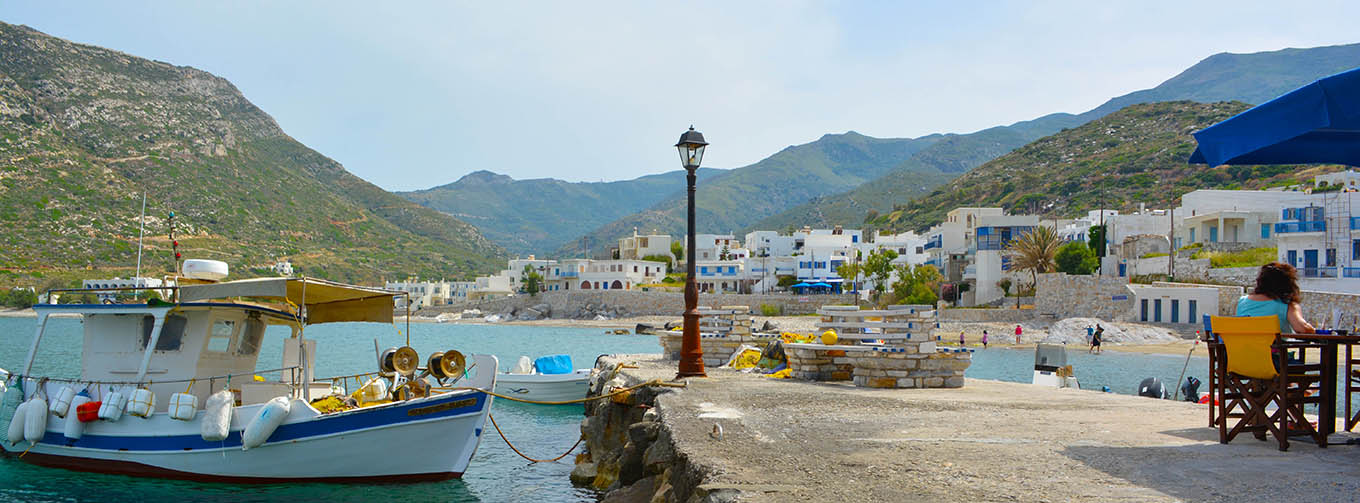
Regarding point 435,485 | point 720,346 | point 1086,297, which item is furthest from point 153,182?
point 435,485

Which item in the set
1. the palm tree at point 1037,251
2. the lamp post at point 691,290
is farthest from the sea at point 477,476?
the palm tree at point 1037,251

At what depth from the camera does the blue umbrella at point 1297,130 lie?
235 inches

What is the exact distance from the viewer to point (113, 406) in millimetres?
12844

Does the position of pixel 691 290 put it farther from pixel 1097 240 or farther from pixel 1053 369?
pixel 1097 240

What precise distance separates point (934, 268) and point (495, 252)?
11106 cm

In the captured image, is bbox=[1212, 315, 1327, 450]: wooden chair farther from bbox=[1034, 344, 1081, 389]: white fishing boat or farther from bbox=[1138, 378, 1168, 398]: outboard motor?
bbox=[1034, 344, 1081, 389]: white fishing boat

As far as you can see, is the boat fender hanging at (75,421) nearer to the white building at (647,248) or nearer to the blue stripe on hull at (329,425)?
the blue stripe on hull at (329,425)

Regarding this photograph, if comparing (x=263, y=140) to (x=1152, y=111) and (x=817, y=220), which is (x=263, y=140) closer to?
(x=817, y=220)

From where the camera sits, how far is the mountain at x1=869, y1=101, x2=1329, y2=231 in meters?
89.5

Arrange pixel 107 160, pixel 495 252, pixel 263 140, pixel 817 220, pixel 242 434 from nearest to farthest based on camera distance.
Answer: pixel 242 434, pixel 107 160, pixel 263 140, pixel 495 252, pixel 817 220

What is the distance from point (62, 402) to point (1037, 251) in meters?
53.3

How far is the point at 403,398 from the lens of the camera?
42.8 ft

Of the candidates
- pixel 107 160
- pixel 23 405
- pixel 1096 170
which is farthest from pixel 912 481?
pixel 1096 170

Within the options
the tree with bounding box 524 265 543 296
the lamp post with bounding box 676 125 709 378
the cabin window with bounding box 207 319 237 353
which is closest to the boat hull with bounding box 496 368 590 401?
the lamp post with bounding box 676 125 709 378
